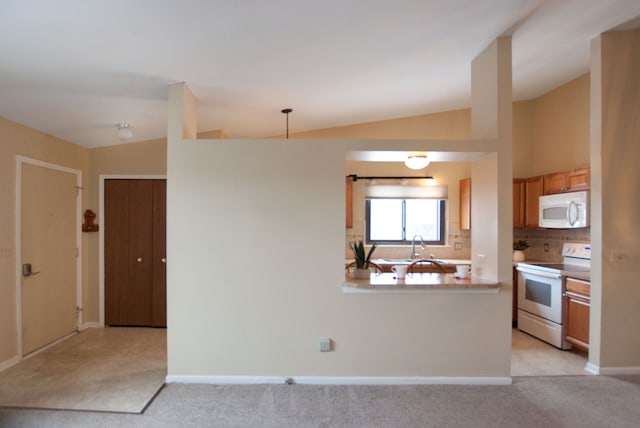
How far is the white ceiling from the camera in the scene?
2.12 metres

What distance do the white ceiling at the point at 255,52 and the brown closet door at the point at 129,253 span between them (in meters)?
0.80

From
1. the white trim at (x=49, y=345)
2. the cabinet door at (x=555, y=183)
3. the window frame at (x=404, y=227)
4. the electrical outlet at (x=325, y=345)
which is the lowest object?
the white trim at (x=49, y=345)

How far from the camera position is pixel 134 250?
464 cm

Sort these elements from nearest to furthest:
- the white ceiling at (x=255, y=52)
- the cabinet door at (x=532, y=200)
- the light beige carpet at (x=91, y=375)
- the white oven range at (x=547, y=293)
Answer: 1. the white ceiling at (x=255, y=52)
2. the light beige carpet at (x=91, y=375)
3. the white oven range at (x=547, y=293)
4. the cabinet door at (x=532, y=200)

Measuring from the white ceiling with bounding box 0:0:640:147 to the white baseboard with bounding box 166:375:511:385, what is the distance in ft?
8.39

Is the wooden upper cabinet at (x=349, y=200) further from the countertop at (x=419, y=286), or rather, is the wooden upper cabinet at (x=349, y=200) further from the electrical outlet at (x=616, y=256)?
the electrical outlet at (x=616, y=256)

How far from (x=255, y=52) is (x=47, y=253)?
10.8 feet

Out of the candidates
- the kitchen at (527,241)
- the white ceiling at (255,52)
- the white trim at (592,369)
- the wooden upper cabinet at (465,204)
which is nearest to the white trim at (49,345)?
the white ceiling at (255,52)

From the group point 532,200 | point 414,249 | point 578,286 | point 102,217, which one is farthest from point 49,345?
point 532,200

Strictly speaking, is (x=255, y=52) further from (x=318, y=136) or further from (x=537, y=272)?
(x=537, y=272)

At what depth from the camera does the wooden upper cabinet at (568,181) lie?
3947 millimetres

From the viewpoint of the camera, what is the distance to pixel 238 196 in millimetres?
3062

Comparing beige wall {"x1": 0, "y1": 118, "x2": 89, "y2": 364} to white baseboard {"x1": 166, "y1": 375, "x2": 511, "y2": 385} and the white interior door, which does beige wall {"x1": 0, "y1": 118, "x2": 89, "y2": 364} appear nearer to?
the white interior door

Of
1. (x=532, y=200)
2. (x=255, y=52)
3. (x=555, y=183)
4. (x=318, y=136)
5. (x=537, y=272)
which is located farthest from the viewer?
(x=318, y=136)
